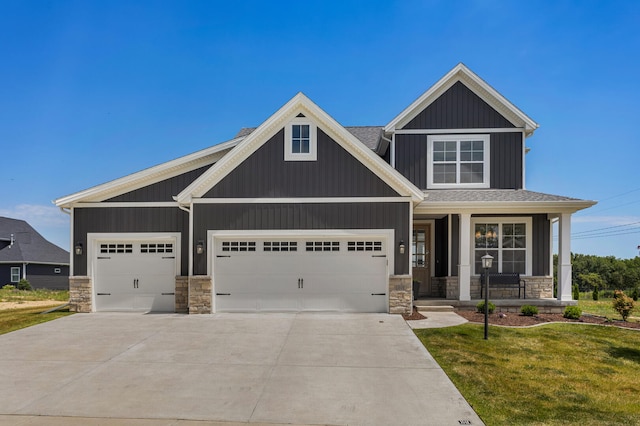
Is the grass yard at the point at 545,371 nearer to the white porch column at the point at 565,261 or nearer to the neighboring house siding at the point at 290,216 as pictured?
the white porch column at the point at 565,261

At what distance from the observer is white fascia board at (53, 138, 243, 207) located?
1292cm

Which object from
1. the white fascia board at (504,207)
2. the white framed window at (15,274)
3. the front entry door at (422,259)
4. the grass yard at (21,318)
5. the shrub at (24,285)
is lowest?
the shrub at (24,285)

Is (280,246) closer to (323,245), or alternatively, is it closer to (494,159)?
(323,245)

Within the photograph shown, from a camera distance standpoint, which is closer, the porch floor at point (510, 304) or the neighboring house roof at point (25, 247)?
the porch floor at point (510, 304)

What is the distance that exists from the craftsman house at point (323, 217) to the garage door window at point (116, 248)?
37 millimetres

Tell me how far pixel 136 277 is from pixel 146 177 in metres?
3.24

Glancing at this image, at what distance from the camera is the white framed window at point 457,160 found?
1461 centimetres

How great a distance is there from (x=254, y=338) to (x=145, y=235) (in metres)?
5.85

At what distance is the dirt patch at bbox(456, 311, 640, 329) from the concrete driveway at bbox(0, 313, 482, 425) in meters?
2.60

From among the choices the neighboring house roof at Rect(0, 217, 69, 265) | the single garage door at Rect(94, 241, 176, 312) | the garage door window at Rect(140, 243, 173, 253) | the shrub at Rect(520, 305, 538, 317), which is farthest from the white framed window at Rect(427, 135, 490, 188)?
the neighboring house roof at Rect(0, 217, 69, 265)

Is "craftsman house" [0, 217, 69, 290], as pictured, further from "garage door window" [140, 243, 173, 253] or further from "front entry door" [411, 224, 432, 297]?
"front entry door" [411, 224, 432, 297]

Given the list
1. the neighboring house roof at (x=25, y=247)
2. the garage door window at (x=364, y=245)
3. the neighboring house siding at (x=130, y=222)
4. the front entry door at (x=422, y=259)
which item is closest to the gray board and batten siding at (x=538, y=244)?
the front entry door at (x=422, y=259)

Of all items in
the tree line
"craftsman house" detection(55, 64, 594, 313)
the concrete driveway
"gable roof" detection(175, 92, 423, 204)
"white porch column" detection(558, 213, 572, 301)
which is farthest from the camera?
the tree line

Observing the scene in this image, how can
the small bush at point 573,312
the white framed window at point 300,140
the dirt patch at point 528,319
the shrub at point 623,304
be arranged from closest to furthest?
1. the dirt patch at point 528,319
2. the shrub at point 623,304
3. the small bush at point 573,312
4. the white framed window at point 300,140
